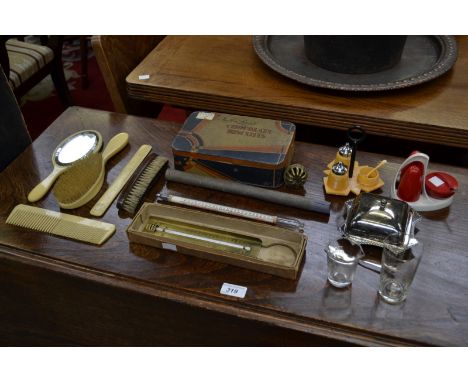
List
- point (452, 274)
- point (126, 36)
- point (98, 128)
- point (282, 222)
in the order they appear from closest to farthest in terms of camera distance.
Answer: point (452, 274)
point (282, 222)
point (98, 128)
point (126, 36)

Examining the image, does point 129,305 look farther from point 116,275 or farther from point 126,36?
point 126,36

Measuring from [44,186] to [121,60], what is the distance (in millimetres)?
574

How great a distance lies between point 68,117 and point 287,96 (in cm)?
56

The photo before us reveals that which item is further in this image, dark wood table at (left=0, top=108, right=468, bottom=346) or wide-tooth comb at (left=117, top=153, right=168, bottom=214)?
wide-tooth comb at (left=117, top=153, right=168, bottom=214)

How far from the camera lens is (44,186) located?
3.10 ft

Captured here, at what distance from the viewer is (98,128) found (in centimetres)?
113

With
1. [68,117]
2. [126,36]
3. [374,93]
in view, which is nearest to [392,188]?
[374,93]

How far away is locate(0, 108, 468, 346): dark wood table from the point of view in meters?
0.71

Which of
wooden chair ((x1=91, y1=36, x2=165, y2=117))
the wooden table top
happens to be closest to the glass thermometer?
the wooden table top

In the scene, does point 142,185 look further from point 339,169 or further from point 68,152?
point 339,169

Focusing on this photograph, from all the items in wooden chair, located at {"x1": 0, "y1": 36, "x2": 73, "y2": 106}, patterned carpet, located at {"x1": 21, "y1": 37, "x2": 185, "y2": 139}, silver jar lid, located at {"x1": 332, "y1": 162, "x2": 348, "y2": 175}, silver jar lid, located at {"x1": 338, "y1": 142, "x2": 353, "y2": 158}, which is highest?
silver jar lid, located at {"x1": 338, "y1": 142, "x2": 353, "y2": 158}

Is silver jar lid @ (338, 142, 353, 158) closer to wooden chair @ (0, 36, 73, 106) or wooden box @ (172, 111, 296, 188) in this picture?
wooden box @ (172, 111, 296, 188)

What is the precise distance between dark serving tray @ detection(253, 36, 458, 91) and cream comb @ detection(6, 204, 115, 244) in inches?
25.3

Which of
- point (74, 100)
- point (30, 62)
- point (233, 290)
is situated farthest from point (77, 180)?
point (74, 100)
